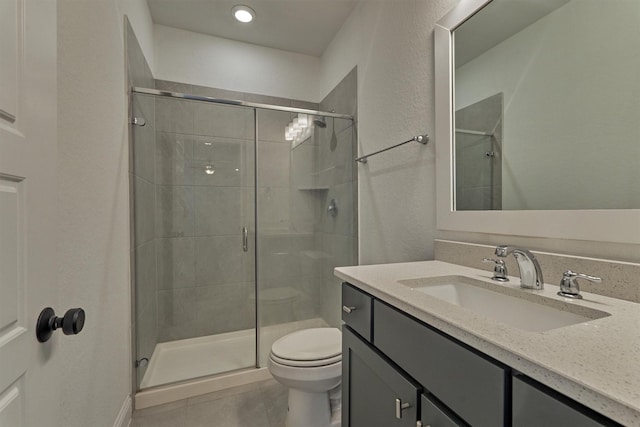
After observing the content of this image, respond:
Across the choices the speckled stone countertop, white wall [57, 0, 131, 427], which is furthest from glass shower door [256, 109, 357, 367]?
the speckled stone countertop

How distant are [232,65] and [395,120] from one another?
1.69m

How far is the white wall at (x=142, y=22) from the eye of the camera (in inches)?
63.7

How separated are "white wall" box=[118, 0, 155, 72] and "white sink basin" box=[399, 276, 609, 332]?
2064mm

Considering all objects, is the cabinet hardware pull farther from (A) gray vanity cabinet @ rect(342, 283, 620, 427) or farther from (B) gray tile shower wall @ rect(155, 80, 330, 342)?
(B) gray tile shower wall @ rect(155, 80, 330, 342)

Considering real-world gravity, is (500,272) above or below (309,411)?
above

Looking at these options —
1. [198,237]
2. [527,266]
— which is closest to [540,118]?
[527,266]

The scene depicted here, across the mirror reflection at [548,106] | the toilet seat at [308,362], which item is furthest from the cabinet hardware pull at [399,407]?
the mirror reflection at [548,106]

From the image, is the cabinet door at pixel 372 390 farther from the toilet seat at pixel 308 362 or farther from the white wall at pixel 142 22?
the white wall at pixel 142 22

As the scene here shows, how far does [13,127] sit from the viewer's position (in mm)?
539

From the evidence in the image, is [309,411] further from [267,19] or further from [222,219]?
[267,19]

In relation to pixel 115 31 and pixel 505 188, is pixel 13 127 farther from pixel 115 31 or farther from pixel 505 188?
pixel 505 188

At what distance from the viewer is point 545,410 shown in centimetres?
43

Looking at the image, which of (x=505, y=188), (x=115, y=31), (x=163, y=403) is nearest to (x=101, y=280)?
(x=163, y=403)

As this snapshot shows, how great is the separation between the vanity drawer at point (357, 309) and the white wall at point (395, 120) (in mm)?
566
